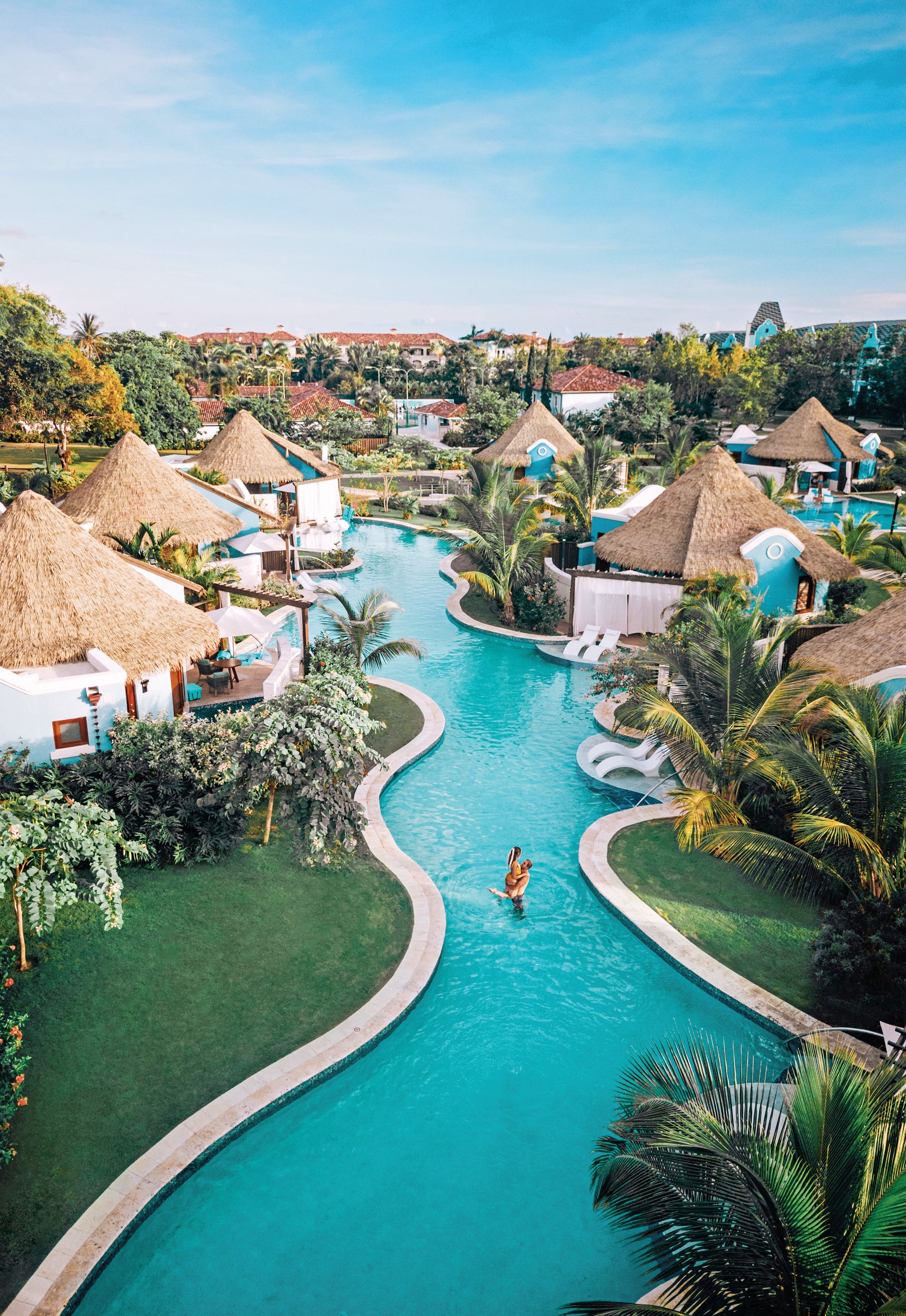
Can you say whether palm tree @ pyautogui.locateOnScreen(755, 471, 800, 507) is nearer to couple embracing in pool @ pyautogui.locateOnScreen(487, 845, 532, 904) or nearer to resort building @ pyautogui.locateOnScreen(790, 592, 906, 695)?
resort building @ pyautogui.locateOnScreen(790, 592, 906, 695)

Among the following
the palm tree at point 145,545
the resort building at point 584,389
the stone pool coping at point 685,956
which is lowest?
the stone pool coping at point 685,956

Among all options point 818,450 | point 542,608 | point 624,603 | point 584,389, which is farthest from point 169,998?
point 584,389

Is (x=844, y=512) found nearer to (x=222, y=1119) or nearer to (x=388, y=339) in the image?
(x=222, y=1119)

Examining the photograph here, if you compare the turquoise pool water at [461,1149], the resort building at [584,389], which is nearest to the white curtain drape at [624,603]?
the turquoise pool water at [461,1149]

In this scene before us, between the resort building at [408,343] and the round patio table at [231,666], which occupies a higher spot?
the resort building at [408,343]

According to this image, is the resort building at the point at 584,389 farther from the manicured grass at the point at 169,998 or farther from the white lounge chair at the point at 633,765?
the manicured grass at the point at 169,998

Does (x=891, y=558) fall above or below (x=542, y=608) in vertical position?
above

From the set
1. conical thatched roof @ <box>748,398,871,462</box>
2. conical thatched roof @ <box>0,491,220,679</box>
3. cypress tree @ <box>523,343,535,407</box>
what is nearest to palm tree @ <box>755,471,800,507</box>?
conical thatched roof @ <box>748,398,871,462</box>
